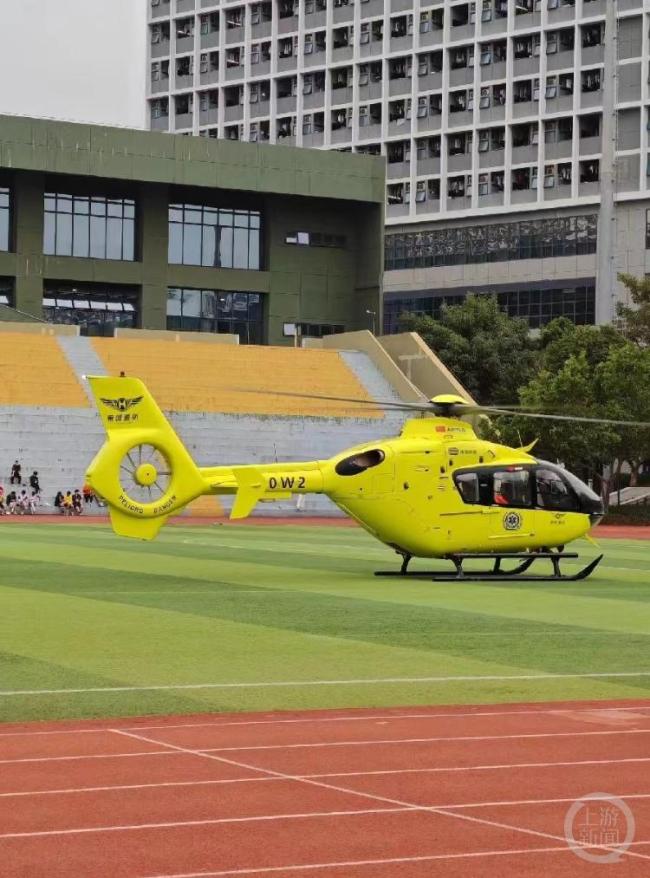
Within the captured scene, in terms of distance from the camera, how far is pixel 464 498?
33.1 m

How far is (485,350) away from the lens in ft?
307

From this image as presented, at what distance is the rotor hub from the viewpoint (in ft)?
105

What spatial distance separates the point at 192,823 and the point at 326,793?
132cm

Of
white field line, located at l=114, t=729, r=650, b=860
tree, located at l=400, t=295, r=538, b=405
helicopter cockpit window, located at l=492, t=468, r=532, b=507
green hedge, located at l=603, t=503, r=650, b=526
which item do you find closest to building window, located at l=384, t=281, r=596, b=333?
tree, located at l=400, t=295, r=538, b=405

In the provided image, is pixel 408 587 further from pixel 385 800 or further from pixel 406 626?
pixel 385 800

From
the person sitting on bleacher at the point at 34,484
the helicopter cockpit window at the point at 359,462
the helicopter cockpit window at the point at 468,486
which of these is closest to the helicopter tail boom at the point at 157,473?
the helicopter cockpit window at the point at 359,462

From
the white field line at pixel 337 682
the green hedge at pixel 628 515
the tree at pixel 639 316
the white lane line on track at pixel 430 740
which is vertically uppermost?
the tree at pixel 639 316

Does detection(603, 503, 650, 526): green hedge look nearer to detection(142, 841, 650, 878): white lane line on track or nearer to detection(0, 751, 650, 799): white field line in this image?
detection(0, 751, 650, 799): white field line

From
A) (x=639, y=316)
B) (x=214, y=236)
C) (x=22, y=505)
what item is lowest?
(x=22, y=505)

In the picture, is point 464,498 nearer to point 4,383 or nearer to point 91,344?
point 4,383

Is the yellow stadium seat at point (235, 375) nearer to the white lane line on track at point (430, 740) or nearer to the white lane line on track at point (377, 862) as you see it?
the white lane line on track at point (430, 740)

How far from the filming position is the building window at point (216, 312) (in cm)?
10350

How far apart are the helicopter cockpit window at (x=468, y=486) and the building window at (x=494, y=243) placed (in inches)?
3283

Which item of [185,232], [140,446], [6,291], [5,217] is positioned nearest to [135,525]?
[140,446]
